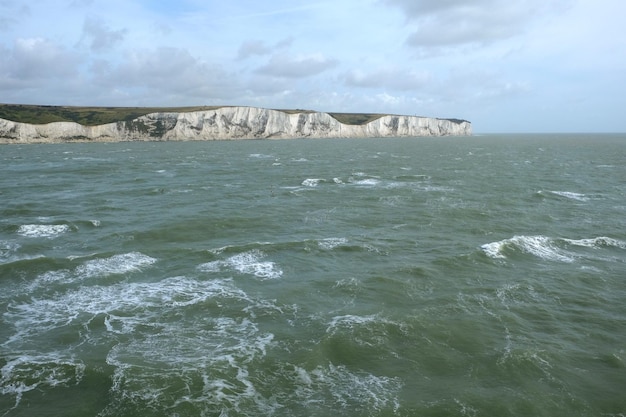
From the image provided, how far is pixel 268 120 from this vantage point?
192750mm

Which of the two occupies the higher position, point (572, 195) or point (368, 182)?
point (572, 195)

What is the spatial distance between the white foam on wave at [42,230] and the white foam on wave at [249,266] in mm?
13984

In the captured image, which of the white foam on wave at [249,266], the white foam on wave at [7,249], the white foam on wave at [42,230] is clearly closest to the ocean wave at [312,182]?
the white foam on wave at [249,266]

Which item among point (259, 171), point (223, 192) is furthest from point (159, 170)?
point (223, 192)

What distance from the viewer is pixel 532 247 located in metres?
28.9

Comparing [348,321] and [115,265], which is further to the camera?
[115,265]

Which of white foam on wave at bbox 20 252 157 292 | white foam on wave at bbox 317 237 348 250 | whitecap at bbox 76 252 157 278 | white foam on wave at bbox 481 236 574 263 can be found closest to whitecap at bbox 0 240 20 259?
white foam on wave at bbox 20 252 157 292

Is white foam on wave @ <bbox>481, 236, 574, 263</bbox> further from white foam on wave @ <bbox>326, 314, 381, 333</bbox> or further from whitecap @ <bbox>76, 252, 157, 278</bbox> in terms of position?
whitecap @ <bbox>76, 252, 157, 278</bbox>

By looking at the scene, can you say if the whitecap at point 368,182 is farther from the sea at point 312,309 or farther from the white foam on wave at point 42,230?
the white foam on wave at point 42,230

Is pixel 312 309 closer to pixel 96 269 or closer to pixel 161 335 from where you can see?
pixel 161 335

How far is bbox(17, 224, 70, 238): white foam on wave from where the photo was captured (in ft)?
105

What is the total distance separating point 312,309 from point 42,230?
2406 centimetres

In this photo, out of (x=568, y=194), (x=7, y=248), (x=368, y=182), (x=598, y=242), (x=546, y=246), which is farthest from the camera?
(x=368, y=182)

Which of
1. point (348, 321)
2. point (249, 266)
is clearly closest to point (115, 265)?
point (249, 266)
